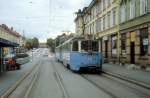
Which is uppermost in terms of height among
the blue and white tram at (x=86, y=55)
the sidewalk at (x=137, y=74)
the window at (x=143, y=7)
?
the window at (x=143, y=7)

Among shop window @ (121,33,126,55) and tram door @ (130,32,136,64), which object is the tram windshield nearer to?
tram door @ (130,32,136,64)

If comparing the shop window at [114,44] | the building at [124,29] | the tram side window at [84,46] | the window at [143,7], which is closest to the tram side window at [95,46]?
the tram side window at [84,46]

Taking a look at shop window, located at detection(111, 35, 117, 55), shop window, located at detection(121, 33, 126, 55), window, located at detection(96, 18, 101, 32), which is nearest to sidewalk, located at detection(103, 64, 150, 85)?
shop window, located at detection(121, 33, 126, 55)

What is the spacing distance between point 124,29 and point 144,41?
6185mm

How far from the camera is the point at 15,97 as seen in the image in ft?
47.5

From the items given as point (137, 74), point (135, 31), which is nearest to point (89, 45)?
point (137, 74)

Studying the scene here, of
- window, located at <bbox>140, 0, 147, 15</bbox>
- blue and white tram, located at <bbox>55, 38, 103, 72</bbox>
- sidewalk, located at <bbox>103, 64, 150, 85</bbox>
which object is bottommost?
sidewalk, located at <bbox>103, 64, 150, 85</bbox>

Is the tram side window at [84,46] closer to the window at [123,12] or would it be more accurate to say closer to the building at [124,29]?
the building at [124,29]

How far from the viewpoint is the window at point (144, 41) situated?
96.5ft

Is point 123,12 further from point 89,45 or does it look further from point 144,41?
point 89,45

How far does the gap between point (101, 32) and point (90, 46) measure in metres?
21.0

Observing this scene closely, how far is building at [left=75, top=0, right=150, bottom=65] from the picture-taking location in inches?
1176

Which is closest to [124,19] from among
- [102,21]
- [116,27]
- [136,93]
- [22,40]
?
[116,27]

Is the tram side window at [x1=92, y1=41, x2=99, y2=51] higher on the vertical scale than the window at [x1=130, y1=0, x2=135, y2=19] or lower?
lower
